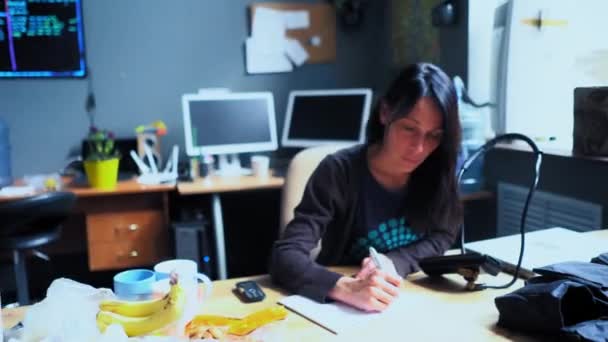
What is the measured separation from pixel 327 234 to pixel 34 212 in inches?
47.3

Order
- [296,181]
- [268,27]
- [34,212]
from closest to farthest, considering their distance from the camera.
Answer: [296,181]
[34,212]
[268,27]

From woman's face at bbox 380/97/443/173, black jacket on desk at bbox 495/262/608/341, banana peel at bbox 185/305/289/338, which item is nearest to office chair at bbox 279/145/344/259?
woman's face at bbox 380/97/443/173

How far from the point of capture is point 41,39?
2.91 meters

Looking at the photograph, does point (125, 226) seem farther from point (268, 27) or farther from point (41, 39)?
point (268, 27)

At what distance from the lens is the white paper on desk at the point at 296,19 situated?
10.5 ft

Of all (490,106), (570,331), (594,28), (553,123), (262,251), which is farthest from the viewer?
(262,251)

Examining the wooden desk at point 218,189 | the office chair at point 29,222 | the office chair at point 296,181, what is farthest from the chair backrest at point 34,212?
the office chair at point 296,181

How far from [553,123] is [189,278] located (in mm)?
1830

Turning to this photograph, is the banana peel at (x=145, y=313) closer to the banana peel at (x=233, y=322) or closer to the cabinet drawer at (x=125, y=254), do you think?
the banana peel at (x=233, y=322)

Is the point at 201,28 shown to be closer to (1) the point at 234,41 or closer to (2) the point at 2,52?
(1) the point at 234,41

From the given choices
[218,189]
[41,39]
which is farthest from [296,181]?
[41,39]

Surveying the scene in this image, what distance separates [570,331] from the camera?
0.84m

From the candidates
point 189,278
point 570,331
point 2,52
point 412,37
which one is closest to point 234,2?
point 412,37

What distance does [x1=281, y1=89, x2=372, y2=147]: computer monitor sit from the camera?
2.95 m
